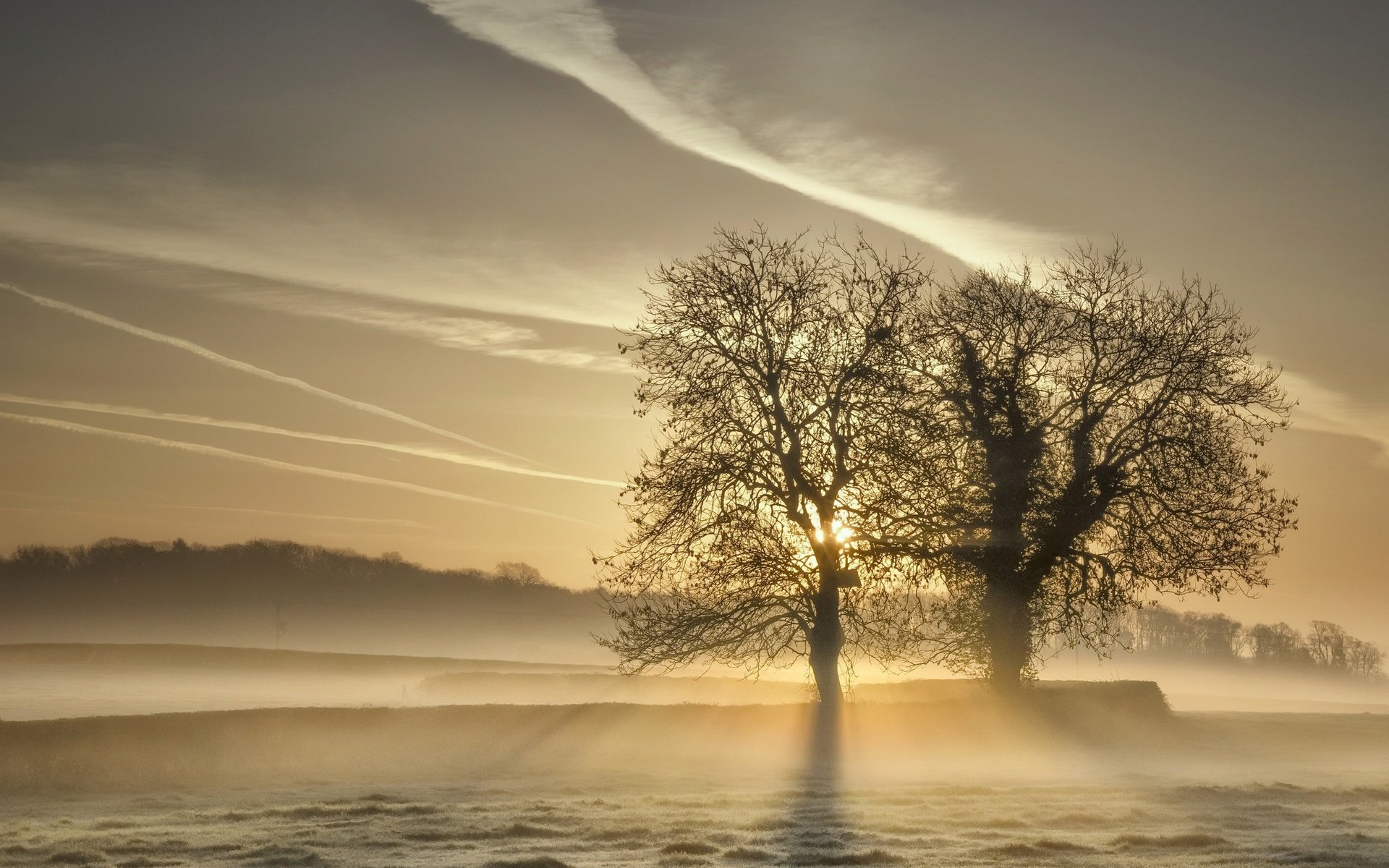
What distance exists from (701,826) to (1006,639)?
58.1ft

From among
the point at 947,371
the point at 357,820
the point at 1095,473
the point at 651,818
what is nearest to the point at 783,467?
the point at 947,371

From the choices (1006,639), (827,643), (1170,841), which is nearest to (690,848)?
(1170,841)

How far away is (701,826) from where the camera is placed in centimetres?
2047

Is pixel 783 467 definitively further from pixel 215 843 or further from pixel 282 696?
pixel 282 696

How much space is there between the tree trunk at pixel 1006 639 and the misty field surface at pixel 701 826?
28.9 feet

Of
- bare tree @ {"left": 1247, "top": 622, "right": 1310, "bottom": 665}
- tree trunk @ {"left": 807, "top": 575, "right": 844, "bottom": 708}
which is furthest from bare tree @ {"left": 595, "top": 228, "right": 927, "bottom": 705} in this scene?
bare tree @ {"left": 1247, "top": 622, "right": 1310, "bottom": 665}

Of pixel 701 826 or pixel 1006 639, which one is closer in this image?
pixel 701 826

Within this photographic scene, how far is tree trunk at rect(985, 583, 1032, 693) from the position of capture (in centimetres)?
3566

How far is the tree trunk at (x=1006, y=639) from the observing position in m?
35.7

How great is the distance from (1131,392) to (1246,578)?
591 centimetres

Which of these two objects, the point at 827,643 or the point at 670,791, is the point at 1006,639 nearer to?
the point at 827,643

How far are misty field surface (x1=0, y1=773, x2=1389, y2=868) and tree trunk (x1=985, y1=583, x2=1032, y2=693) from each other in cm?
882

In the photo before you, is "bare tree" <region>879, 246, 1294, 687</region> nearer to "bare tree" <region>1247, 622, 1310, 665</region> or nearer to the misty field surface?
the misty field surface

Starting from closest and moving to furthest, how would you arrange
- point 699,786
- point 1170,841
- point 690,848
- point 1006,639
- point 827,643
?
point 690,848 → point 1170,841 → point 699,786 → point 827,643 → point 1006,639
